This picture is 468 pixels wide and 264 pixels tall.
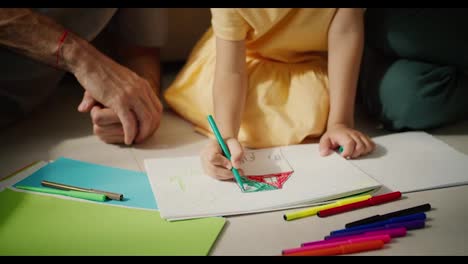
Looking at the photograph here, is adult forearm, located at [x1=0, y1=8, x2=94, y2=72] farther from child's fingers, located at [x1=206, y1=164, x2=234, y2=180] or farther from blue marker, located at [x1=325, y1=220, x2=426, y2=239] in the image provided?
blue marker, located at [x1=325, y1=220, x2=426, y2=239]

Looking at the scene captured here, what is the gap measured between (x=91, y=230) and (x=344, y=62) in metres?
0.54

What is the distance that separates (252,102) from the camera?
0.98m

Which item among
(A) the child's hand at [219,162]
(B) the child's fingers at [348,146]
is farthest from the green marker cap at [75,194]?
(B) the child's fingers at [348,146]

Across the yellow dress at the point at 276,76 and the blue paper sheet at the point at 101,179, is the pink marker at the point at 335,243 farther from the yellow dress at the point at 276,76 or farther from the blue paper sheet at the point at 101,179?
the yellow dress at the point at 276,76

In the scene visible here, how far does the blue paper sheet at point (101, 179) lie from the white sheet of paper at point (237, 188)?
2 centimetres

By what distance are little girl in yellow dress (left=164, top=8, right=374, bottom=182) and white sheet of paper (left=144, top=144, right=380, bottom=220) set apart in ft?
0.21

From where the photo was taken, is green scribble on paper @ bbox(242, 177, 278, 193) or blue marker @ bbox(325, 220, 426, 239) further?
green scribble on paper @ bbox(242, 177, 278, 193)

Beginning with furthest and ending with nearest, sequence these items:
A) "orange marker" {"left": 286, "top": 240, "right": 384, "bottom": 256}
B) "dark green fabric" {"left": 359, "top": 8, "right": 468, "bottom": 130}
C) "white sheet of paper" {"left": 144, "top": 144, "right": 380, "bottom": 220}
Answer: "dark green fabric" {"left": 359, "top": 8, "right": 468, "bottom": 130} < "white sheet of paper" {"left": 144, "top": 144, "right": 380, "bottom": 220} < "orange marker" {"left": 286, "top": 240, "right": 384, "bottom": 256}

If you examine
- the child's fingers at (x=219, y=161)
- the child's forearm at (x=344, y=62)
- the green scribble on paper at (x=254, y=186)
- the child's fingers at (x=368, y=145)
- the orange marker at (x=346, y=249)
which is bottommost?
the orange marker at (x=346, y=249)

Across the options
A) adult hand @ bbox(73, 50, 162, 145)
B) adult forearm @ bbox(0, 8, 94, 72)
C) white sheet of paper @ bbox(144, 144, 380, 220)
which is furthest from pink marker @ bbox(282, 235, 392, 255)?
adult forearm @ bbox(0, 8, 94, 72)

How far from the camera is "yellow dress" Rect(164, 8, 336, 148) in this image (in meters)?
0.93

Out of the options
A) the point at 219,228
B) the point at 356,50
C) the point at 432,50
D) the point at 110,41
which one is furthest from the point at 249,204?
the point at 110,41

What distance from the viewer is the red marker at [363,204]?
0.71 meters

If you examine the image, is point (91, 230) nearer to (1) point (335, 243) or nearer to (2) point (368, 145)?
(1) point (335, 243)
